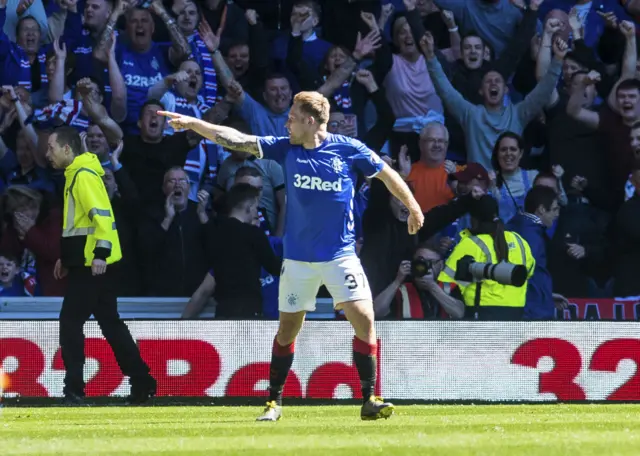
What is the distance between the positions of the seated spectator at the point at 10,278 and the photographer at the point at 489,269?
4.40 meters

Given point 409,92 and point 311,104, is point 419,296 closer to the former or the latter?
point 409,92

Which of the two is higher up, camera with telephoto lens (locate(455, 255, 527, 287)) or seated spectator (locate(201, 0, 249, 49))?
seated spectator (locate(201, 0, 249, 49))

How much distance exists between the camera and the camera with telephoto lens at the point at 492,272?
11.3 metres

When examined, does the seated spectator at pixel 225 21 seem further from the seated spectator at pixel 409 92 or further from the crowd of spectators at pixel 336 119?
the seated spectator at pixel 409 92

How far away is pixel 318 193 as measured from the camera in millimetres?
7949

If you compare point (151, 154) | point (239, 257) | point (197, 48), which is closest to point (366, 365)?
point (239, 257)

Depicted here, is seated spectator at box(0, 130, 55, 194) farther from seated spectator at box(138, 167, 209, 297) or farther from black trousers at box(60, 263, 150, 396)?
black trousers at box(60, 263, 150, 396)

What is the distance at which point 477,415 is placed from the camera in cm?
896

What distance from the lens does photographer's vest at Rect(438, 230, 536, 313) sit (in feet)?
37.9

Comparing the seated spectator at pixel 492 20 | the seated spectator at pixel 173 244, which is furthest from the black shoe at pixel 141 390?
the seated spectator at pixel 492 20

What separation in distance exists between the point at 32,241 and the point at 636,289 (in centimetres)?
637

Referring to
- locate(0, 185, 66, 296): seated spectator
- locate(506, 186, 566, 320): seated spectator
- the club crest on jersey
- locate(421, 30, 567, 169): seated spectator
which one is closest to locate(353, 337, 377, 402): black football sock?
the club crest on jersey

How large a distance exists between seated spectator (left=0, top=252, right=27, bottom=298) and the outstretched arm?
17.2 feet

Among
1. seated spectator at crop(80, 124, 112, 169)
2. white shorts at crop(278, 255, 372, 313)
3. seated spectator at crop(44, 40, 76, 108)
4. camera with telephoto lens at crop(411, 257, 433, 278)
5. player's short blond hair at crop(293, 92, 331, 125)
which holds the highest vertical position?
seated spectator at crop(44, 40, 76, 108)
